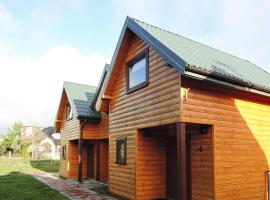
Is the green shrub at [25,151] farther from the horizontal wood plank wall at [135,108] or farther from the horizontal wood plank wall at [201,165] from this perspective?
the horizontal wood plank wall at [201,165]

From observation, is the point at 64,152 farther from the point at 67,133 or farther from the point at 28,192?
the point at 28,192

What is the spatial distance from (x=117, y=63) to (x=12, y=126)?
173ft

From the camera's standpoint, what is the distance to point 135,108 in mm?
10922

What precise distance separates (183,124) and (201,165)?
181cm

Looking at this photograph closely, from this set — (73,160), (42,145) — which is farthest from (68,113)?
(42,145)

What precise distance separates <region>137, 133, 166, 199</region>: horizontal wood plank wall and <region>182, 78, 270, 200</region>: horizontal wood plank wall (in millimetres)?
3046

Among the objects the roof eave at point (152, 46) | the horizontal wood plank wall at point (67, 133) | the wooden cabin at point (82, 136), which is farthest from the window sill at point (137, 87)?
the horizontal wood plank wall at point (67, 133)

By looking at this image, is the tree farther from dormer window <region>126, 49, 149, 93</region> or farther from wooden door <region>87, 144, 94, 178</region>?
dormer window <region>126, 49, 149, 93</region>

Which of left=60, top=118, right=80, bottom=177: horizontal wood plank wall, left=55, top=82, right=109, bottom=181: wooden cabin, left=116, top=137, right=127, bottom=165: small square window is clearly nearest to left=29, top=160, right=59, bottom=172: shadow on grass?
left=60, top=118, right=80, bottom=177: horizontal wood plank wall

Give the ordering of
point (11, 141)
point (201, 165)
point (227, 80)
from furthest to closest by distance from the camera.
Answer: point (11, 141)
point (201, 165)
point (227, 80)

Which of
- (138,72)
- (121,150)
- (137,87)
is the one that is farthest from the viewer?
(121,150)

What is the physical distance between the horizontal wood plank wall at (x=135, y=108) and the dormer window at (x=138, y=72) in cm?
19

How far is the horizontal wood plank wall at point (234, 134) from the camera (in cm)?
847

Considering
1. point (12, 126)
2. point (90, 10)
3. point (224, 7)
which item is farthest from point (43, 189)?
point (12, 126)
